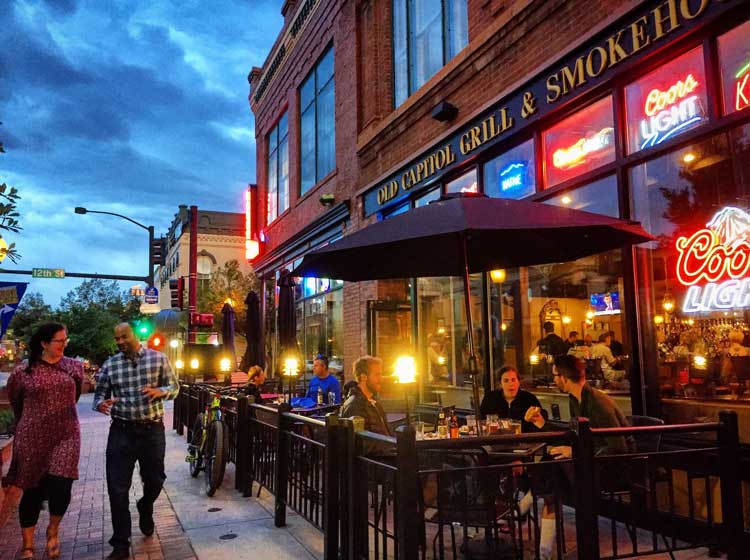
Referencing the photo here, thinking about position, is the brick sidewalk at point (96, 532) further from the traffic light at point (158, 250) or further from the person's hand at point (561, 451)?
the traffic light at point (158, 250)

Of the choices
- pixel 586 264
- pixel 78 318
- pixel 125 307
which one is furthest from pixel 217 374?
pixel 125 307

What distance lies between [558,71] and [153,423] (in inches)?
229

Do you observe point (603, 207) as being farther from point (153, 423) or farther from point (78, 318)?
point (78, 318)

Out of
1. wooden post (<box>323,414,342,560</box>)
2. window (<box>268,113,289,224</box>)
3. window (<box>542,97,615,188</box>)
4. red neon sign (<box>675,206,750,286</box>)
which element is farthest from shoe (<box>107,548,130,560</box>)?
window (<box>268,113,289,224</box>)

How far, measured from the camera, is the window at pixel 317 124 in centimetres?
1487

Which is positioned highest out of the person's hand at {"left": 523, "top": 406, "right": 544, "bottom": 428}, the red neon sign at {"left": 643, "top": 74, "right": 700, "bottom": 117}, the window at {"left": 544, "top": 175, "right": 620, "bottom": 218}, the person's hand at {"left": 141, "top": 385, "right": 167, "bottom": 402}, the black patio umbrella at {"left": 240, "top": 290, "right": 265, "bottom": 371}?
the red neon sign at {"left": 643, "top": 74, "right": 700, "bottom": 117}

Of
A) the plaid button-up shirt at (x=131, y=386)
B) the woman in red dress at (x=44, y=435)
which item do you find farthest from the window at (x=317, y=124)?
the woman in red dress at (x=44, y=435)

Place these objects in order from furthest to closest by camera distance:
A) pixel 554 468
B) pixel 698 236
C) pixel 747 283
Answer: pixel 698 236 → pixel 747 283 → pixel 554 468

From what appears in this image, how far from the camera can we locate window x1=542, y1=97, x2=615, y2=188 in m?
6.80

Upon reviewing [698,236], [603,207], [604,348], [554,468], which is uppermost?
[603,207]

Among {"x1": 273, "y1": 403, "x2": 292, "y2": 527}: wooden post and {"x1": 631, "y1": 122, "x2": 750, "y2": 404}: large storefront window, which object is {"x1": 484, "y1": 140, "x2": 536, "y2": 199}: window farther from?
{"x1": 273, "y1": 403, "x2": 292, "y2": 527}: wooden post

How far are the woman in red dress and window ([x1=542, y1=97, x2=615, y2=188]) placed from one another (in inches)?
225

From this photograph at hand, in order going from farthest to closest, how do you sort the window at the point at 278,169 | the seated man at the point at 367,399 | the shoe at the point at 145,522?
the window at the point at 278,169 → the shoe at the point at 145,522 → the seated man at the point at 367,399

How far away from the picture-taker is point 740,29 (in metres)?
5.30
